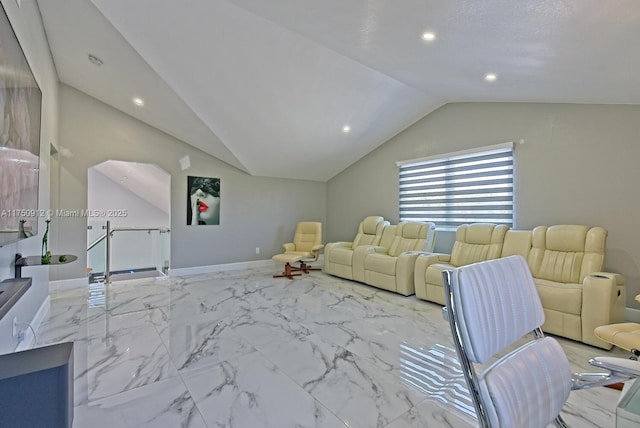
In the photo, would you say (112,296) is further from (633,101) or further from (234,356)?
(633,101)

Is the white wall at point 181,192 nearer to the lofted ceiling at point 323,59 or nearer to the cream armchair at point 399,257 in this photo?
the lofted ceiling at point 323,59

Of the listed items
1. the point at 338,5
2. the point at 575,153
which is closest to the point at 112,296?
the point at 338,5

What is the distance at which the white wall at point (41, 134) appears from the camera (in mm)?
2154

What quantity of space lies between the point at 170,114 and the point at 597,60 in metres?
4.87

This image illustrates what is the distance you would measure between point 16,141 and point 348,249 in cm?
455

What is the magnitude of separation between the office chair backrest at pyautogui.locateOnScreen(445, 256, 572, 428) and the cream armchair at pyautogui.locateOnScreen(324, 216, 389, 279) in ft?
13.9

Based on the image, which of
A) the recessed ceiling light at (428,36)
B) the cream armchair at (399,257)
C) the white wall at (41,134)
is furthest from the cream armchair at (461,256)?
the white wall at (41,134)

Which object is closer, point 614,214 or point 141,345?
point 141,345

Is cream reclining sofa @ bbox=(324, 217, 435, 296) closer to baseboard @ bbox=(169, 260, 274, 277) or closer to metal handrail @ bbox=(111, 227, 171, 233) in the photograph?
baseboard @ bbox=(169, 260, 274, 277)

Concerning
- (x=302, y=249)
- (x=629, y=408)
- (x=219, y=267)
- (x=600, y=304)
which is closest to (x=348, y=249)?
(x=302, y=249)

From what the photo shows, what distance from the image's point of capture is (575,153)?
3611mm

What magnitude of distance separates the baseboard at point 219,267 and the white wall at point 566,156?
3.49 meters

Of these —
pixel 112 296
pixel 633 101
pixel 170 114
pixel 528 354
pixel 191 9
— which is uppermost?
pixel 191 9

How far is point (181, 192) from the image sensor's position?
218 inches
